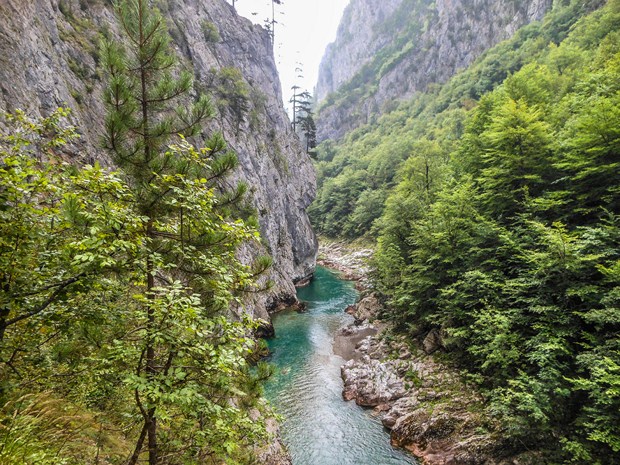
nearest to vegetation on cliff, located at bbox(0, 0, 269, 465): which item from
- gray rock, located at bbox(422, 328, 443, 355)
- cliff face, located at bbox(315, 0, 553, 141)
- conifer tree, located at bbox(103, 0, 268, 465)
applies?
conifer tree, located at bbox(103, 0, 268, 465)

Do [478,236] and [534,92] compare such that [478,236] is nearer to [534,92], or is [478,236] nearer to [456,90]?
[534,92]

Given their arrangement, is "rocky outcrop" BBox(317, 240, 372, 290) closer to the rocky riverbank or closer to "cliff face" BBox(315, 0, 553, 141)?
the rocky riverbank

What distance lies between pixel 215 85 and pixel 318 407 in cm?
3448

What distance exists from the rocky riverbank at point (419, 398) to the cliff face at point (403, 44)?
3697 inches

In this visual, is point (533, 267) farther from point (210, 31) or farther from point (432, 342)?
point (210, 31)

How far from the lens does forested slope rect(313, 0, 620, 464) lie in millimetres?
10758

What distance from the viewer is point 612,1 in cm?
4091

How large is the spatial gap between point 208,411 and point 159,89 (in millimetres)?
5751

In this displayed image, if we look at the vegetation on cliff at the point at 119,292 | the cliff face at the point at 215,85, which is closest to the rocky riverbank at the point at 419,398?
the cliff face at the point at 215,85

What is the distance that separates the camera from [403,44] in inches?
4788

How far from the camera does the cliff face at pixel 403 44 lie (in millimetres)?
85500

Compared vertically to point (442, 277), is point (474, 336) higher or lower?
lower

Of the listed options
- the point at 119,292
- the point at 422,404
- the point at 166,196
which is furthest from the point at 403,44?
the point at 119,292

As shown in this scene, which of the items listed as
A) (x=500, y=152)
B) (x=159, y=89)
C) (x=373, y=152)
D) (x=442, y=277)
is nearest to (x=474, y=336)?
(x=442, y=277)
